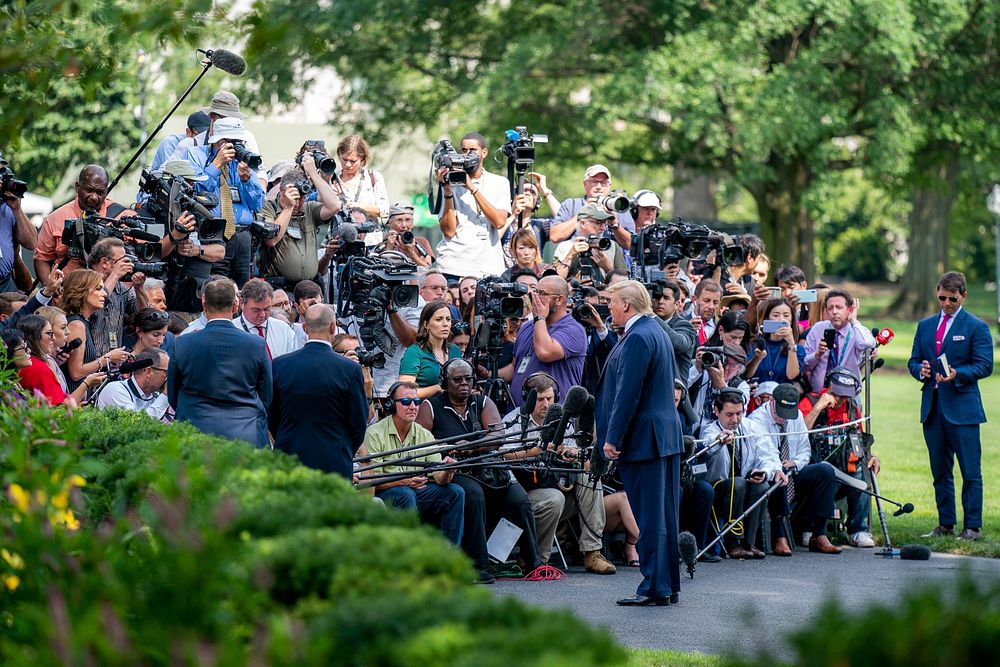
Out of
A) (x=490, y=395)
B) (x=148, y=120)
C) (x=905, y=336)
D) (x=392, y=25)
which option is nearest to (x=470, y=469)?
(x=490, y=395)

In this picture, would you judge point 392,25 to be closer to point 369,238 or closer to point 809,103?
point 809,103

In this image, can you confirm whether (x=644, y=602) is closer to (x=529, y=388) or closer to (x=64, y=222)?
(x=529, y=388)

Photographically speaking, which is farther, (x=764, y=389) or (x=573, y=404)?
(x=764, y=389)

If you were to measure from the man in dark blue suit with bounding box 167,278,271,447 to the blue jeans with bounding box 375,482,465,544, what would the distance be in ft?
6.59

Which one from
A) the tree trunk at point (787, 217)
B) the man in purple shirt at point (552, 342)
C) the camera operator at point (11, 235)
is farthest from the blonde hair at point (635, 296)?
the tree trunk at point (787, 217)

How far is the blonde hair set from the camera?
10328 millimetres

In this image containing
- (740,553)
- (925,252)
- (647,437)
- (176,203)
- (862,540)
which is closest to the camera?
(647,437)

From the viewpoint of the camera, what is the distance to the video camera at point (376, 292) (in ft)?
38.1

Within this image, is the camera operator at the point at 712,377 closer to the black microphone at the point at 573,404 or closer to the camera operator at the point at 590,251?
the camera operator at the point at 590,251

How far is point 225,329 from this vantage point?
927 cm

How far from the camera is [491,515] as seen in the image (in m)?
11.7

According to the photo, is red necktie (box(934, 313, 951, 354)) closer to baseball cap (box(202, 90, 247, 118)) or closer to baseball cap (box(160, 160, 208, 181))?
baseball cap (box(202, 90, 247, 118))

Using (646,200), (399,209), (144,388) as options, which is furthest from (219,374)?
(646,200)

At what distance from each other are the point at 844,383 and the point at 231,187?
18.5 ft
